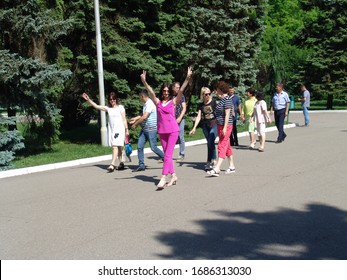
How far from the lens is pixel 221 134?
1002 cm

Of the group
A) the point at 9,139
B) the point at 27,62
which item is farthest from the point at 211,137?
the point at 27,62

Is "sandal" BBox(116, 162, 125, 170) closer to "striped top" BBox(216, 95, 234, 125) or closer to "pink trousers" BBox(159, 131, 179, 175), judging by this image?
"striped top" BBox(216, 95, 234, 125)

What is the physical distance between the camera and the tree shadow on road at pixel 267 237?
520 cm

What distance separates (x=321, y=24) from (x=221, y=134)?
3121cm

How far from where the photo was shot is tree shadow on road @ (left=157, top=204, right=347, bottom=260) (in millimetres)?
5199

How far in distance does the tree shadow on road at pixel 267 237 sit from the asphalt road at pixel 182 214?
11mm

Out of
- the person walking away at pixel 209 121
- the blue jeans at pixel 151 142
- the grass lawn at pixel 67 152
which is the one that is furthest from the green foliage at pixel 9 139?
the person walking away at pixel 209 121

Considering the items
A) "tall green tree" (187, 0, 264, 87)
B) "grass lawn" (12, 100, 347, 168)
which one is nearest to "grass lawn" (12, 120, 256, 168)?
"grass lawn" (12, 100, 347, 168)

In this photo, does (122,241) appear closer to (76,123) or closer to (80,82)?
(80,82)

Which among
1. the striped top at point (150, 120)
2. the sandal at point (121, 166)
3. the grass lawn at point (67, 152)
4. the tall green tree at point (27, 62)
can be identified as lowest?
the grass lawn at point (67, 152)

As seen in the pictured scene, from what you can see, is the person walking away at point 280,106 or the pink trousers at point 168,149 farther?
the person walking away at point 280,106

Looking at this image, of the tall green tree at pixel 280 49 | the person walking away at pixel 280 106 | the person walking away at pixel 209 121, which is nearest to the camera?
the person walking away at pixel 209 121

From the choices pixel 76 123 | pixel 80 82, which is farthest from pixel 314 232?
pixel 76 123

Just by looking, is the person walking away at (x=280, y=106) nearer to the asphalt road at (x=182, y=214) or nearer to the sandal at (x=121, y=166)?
the asphalt road at (x=182, y=214)
